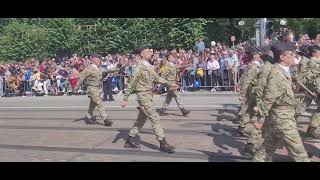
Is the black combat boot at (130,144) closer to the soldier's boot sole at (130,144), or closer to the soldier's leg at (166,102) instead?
the soldier's boot sole at (130,144)

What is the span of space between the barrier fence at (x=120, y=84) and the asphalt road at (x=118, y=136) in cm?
247

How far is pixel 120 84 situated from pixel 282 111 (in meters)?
15.4

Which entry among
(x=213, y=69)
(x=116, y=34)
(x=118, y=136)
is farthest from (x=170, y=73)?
(x=116, y=34)

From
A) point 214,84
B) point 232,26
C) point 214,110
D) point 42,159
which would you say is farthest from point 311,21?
point 42,159

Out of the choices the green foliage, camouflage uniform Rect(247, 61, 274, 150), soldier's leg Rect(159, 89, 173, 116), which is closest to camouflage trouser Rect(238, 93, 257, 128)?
camouflage uniform Rect(247, 61, 274, 150)

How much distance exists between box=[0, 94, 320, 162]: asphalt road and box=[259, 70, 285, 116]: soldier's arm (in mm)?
1657

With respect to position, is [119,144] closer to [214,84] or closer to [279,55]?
[279,55]

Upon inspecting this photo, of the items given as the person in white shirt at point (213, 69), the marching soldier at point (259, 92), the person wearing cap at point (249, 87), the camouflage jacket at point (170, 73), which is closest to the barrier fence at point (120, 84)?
the person in white shirt at point (213, 69)

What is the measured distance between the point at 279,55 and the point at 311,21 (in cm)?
3206

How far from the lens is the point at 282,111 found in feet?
25.3

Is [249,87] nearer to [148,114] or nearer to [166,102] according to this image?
[148,114]

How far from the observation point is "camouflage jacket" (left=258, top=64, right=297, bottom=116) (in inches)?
301

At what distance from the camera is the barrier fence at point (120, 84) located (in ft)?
68.7

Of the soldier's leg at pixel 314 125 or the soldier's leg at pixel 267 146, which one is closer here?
the soldier's leg at pixel 267 146
